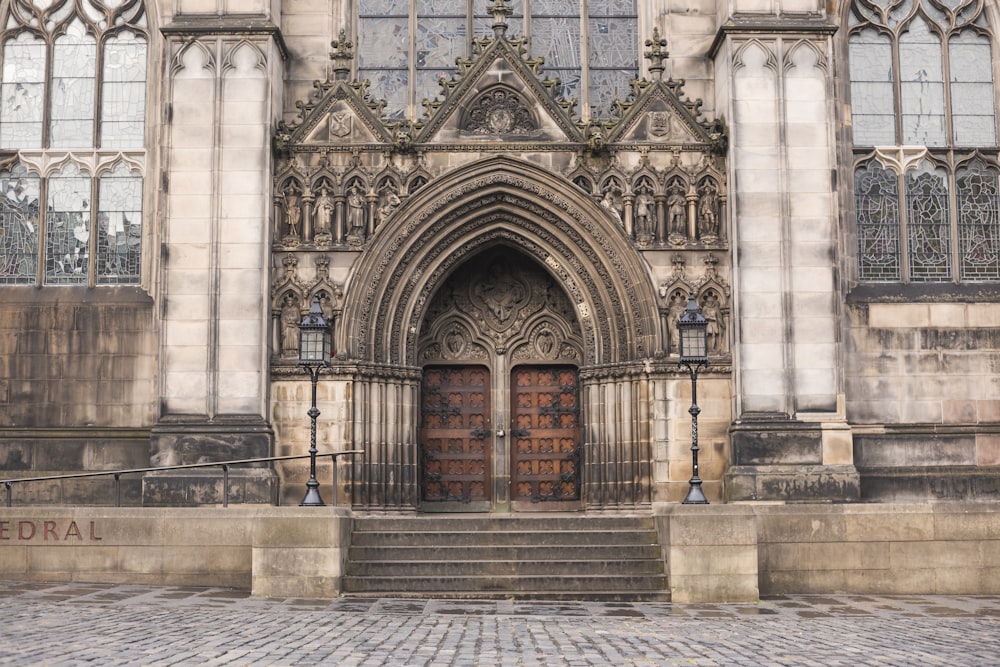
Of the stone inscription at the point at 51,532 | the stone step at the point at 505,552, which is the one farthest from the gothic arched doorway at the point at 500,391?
the stone inscription at the point at 51,532

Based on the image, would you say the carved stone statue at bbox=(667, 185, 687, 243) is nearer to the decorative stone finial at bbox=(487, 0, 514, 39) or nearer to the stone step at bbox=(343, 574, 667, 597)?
the decorative stone finial at bbox=(487, 0, 514, 39)

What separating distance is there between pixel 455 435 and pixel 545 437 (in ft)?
5.37

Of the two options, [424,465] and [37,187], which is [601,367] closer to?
[424,465]

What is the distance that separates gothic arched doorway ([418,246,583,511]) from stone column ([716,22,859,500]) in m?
3.50

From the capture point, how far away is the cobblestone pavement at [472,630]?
37.9 ft

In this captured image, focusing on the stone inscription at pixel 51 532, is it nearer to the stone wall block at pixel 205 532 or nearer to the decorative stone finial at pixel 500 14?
the stone wall block at pixel 205 532

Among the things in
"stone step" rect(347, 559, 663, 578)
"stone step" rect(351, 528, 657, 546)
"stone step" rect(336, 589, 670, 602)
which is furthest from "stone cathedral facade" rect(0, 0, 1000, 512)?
"stone step" rect(336, 589, 670, 602)

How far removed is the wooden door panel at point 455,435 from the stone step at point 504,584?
17.5ft

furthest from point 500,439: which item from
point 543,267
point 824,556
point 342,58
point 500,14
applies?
point 500,14

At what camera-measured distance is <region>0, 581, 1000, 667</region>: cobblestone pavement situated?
37.9 feet

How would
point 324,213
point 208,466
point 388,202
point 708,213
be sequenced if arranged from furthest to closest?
point 388,202 < point 708,213 < point 324,213 < point 208,466

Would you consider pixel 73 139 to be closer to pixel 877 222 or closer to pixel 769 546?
pixel 769 546

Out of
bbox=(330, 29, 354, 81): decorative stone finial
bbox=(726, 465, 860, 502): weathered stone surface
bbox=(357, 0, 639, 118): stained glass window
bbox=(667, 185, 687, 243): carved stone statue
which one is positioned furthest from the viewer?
bbox=(357, 0, 639, 118): stained glass window

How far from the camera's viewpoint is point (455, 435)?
22.8 m
